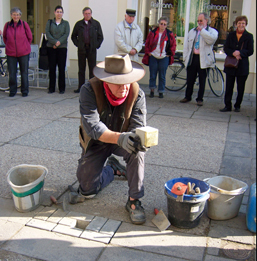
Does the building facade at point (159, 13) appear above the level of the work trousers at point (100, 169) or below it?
above

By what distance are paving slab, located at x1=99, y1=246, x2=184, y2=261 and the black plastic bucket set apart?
0.42 meters

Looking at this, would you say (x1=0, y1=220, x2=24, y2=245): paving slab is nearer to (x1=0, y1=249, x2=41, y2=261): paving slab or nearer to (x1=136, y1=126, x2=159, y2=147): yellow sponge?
(x1=0, y1=249, x2=41, y2=261): paving slab

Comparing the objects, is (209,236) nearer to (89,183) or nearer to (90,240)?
(90,240)

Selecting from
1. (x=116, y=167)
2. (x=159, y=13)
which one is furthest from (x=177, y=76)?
(x=116, y=167)

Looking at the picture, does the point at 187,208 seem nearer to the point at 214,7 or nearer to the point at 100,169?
the point at 100,169

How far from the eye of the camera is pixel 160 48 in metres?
8.14

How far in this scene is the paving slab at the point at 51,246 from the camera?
262 cm

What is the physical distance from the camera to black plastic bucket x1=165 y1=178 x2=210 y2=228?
2.86 m

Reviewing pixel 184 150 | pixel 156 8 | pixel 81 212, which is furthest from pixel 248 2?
pixel 81 212

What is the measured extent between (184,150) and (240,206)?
1708 millimetres

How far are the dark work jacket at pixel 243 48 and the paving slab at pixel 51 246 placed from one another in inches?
211

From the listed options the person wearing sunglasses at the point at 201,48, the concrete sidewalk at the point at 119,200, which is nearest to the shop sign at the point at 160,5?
the person wearing sunglasses at the point at 201,48

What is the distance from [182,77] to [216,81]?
110cm

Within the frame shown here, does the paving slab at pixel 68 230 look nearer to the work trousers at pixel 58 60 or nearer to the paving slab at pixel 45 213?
the paving slab at pixel 45 213
